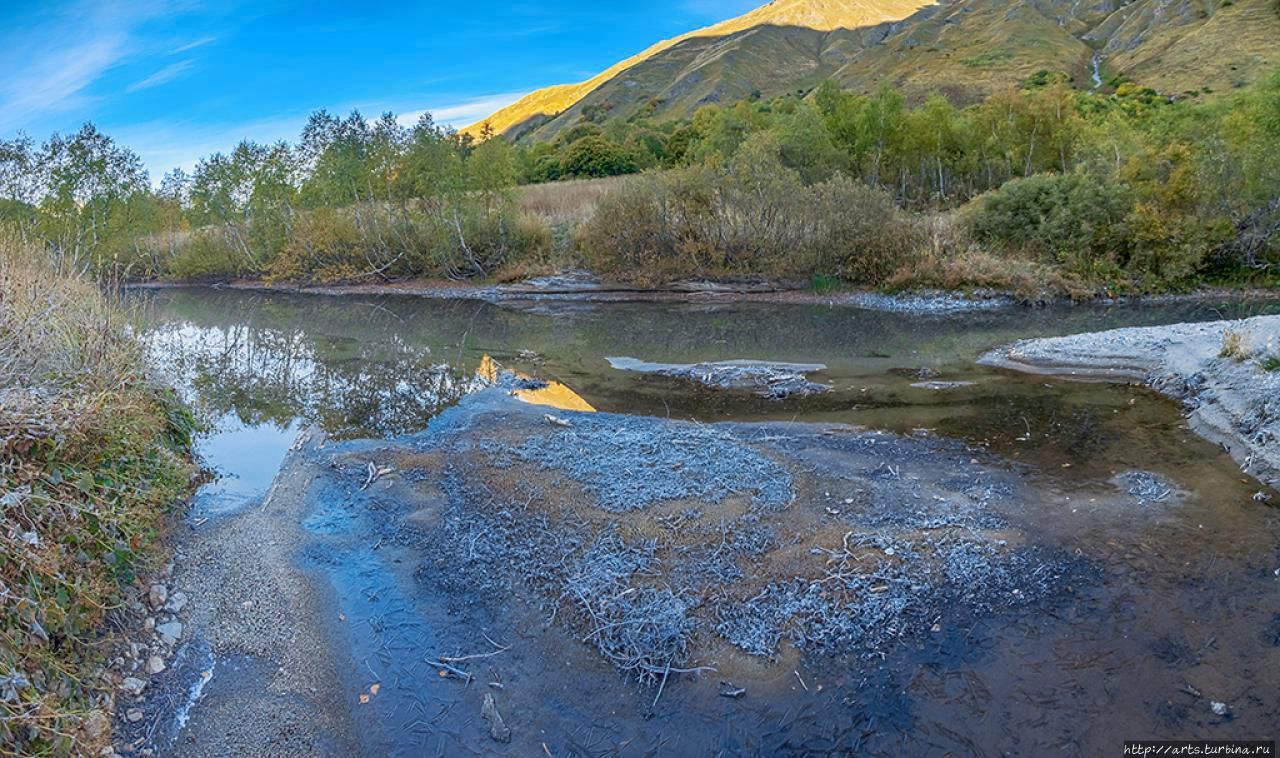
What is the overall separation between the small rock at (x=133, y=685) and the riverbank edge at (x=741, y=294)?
Result: 2244 cm

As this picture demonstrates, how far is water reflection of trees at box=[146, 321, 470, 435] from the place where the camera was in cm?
1373

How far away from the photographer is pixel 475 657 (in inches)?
247

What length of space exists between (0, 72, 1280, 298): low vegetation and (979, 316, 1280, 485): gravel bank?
8299 mm

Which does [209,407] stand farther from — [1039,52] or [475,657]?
[1039,52]

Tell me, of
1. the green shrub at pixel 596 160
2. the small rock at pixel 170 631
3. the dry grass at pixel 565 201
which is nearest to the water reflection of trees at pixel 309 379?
the small rock at pixel 170 631

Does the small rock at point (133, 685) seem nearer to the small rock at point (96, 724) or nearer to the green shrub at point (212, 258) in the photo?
the small rock at point (96, 724)

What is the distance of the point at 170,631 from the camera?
663 cm

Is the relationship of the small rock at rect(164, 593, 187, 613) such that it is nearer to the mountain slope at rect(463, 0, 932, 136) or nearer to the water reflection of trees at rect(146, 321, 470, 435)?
the water reflection of trees at rect(146, 321, 470, 435)

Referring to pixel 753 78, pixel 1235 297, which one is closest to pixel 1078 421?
pixel 1235 297

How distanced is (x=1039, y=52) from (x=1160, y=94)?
2197 cm

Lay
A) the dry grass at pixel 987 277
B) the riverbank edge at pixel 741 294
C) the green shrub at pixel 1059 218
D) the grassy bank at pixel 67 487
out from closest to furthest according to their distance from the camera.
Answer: the grassy bank at pixel 67 487 < the riverbank edge at pixel 741 294 < the dry grass at pixel 987 277 < the green shrub at pixel 1059 218

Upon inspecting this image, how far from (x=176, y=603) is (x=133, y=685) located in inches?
53.6

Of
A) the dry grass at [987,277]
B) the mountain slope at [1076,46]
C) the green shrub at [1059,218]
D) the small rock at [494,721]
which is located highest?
the mountain slope at [1076,46]

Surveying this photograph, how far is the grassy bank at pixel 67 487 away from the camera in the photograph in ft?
16.6
